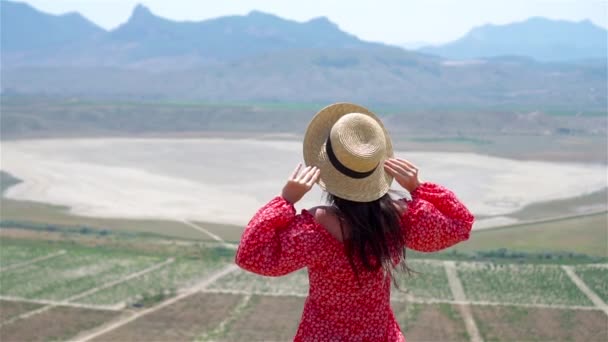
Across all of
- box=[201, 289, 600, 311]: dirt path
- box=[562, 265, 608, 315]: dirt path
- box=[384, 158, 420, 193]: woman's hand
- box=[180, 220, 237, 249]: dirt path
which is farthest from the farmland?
box=[384, 158, 420, 193]: woman's hand

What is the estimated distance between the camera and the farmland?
15578mm

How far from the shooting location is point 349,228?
9.34 ft

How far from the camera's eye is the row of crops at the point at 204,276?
59.7ft

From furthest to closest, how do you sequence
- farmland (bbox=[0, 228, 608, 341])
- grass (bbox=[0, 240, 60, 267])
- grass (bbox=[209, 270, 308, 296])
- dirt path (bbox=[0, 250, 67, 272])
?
grass (bbox=[0, 240, 60, 267])
dirt path (bbox=[0, 250, 67, 272])
grass (bbox=[209, 270, 308, 296])
farmland (bbox=[0, 228, 608, 341])

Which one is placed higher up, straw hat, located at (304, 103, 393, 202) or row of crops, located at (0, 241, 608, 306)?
straw hat, located at (304, 103, 393, 202)

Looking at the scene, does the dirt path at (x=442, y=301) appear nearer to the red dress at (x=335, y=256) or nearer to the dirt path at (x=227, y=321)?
the dirt path at (x=227, y=321)

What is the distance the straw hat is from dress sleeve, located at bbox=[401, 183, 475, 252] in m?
0.17

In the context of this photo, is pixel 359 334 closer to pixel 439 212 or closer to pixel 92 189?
pixel 439 212

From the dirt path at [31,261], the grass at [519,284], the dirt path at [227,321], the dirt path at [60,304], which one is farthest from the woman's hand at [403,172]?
the dirt path at [31,261]

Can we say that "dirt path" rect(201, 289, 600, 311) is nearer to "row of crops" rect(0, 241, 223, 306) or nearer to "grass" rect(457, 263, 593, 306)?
"grass" rect(457, 263, 593, 306)

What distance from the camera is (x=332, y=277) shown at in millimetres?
2898

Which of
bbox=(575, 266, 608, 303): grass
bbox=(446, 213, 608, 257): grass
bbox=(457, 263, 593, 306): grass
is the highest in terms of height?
bbox=(575, 266, 608, 303): grass

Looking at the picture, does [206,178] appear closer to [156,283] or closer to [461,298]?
[156,283]

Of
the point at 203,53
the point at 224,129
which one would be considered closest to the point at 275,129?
the point at 224,129
